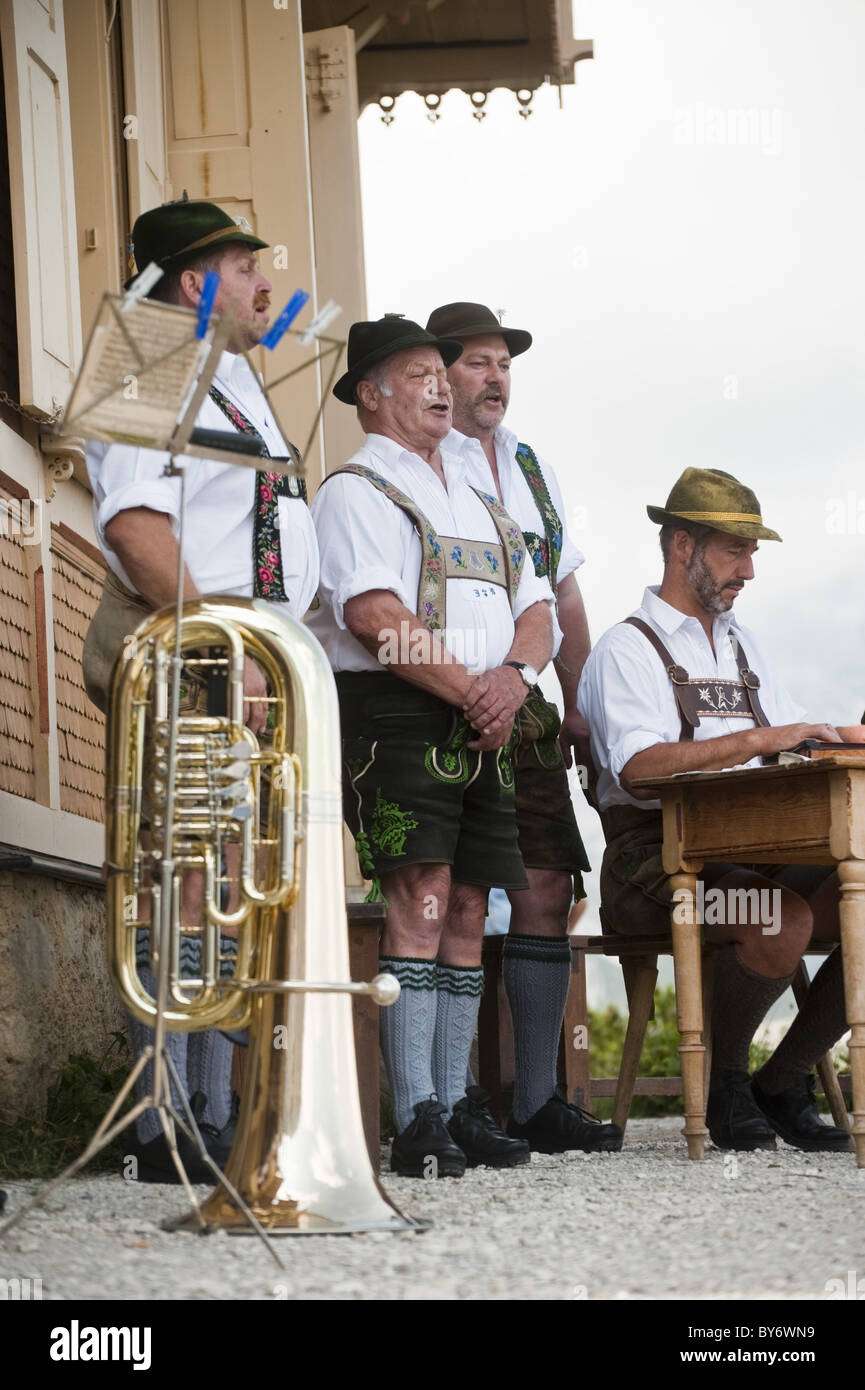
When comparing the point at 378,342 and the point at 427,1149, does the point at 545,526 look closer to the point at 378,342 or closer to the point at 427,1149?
the point at 378,342

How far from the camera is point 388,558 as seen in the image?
14.6 feet

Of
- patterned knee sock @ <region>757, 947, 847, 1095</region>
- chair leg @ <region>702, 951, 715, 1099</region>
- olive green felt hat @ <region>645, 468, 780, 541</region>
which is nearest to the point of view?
chair leg @ <region>702, 951, 715, 1099</region>

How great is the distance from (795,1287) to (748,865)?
259 cm

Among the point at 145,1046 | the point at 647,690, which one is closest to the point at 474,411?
the point at 647,690

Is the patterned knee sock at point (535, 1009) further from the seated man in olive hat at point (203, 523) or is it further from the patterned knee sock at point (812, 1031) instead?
the seated man in olive hat at point (203, 523)

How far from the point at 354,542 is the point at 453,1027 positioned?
4.01ft

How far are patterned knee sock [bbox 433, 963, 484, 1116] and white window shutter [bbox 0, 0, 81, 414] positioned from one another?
6.75ft

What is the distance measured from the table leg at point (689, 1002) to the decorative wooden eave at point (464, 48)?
199 inches

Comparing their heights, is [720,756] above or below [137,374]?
below

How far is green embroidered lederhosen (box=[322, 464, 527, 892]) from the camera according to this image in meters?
4.29

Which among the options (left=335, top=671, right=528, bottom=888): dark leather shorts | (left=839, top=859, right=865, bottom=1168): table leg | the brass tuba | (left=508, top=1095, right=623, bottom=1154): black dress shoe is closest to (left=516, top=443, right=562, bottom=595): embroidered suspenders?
(left=335, top=671, right=528, bottom=888): dark leather shorts

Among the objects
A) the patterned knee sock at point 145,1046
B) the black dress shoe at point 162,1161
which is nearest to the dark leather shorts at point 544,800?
the patterned knee sock at point 145,1046

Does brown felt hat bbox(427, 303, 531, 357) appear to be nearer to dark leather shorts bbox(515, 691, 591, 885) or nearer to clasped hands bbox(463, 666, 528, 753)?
dark leather shorts bbox(515, 691, 591, 885)

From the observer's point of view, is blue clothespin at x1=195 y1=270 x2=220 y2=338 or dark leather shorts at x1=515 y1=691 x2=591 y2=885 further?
dark leather shorts at x1=515 y1=691 x2=591 y2=885
